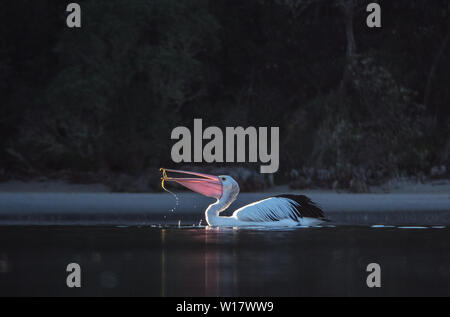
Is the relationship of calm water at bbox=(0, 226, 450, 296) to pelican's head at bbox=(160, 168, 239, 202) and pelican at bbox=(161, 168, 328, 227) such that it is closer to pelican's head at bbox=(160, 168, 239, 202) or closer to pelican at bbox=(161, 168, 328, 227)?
pelican at bbox=(161, 168, 328, 227)

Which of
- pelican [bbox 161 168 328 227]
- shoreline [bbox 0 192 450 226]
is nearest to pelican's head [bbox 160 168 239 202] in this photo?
pelican [bbox 161 168 328 227]

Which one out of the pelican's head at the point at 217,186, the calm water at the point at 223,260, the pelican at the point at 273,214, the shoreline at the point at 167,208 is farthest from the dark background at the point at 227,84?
the calm water at the point at 223,260

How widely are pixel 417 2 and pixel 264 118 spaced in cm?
536

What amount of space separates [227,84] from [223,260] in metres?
18.2

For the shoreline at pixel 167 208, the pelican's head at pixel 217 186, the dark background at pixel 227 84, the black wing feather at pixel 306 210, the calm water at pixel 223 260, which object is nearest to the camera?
the calm water at pixel 223 260

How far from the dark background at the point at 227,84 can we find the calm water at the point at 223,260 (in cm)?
1011

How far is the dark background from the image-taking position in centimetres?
2720

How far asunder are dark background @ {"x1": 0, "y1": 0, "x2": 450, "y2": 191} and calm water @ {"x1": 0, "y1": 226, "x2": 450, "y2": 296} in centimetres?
1011

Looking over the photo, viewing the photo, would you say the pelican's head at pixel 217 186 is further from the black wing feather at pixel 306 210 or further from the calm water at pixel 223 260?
the black wing feather at pixel 306 210

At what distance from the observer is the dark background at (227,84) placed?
1071 inches

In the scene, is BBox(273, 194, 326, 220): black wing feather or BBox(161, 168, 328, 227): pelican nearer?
BBox(161, 168, 328, 227): pelican

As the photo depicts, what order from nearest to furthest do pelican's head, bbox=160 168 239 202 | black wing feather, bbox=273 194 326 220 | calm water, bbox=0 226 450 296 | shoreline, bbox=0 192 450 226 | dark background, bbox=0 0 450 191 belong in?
A: calm water, bbox=0 226 450 296, black wing feather, bbox=273 194 326 220, pelican's head, bbox=160 168 239 202, shoreline, bbox=0 192 450 226, dark background, bbox=0 0 450 191
